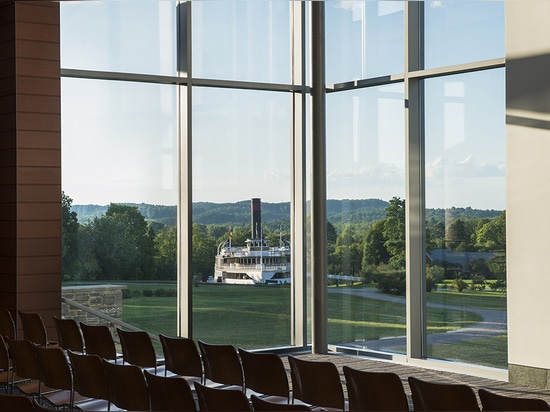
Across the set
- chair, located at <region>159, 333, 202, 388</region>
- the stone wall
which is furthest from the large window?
chair, located at <region>159, 333, 202, 388</region>

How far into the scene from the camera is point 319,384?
5.06 metres

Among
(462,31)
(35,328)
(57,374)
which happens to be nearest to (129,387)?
(57,374)

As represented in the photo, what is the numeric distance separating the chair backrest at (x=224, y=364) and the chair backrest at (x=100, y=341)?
3.88 ft

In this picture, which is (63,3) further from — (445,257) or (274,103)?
(445,257)

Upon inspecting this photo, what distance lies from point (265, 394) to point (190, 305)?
4.25 metres

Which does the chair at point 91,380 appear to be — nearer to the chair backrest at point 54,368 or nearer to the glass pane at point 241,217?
the chair backrest at point 54,368

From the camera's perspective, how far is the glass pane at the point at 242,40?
9.66m

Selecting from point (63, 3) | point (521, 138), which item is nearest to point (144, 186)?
point (63, 3)

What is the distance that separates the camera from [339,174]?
1012 centimetres

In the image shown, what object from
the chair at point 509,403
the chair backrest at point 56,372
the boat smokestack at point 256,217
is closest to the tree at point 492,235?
the boat smokestack at point 256,217

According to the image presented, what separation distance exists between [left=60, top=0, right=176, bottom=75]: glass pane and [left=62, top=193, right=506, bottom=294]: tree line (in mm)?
1678

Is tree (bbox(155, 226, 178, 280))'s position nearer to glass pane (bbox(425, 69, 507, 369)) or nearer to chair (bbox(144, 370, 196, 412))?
glass pane (bbox(425, 69, 507, 369))

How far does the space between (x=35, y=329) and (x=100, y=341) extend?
89 cm

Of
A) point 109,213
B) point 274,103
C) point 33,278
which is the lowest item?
point 33,278
